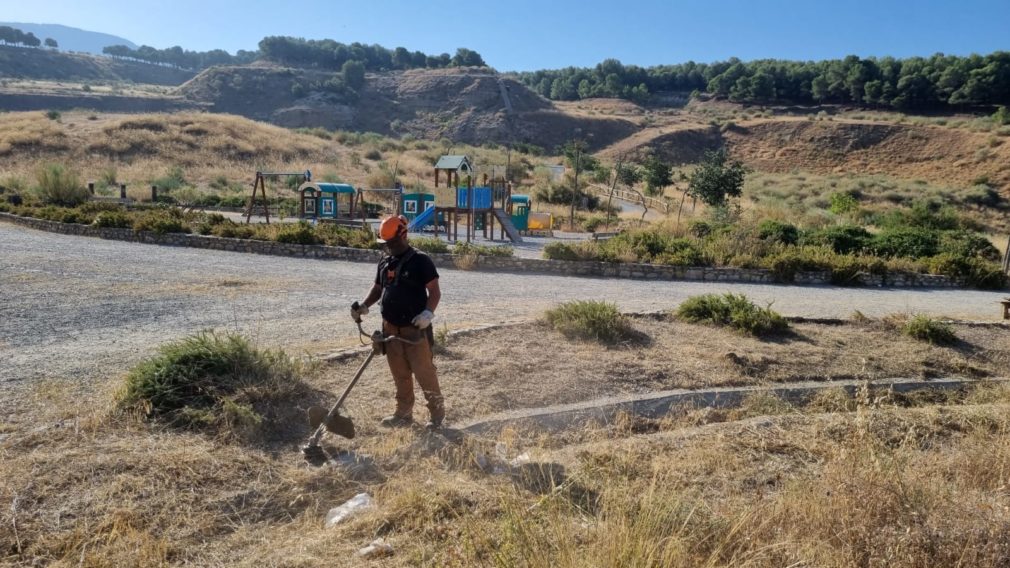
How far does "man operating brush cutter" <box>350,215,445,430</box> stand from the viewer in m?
4.92

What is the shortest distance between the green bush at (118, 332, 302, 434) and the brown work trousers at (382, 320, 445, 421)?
1056mm

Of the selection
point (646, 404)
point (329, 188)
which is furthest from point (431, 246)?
point (646, 404)

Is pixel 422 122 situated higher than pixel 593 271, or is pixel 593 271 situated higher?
pixel 422 122

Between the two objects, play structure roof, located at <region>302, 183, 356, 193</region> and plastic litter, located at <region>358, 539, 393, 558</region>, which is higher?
play structure roof, located at <region>302, 183, 356, 193</region>

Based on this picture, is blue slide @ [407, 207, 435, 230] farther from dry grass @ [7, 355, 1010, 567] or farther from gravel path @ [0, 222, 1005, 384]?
dry grass @ [7, 355, 1010, 567]

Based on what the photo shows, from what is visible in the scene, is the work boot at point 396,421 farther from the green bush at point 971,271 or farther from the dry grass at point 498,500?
the green bush at point 971,271

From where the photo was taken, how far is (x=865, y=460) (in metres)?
4.50

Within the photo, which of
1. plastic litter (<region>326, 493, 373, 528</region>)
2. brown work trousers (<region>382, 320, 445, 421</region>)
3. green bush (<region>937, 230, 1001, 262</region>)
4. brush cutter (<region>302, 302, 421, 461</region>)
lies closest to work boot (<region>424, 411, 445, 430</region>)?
brown work trousers (<region>382, 320, 445, 421</region>)

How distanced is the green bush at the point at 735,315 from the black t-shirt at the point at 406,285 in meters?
5.53

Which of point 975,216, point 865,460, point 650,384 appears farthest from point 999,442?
point 975,216

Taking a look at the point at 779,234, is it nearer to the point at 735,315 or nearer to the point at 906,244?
the point at 906,244

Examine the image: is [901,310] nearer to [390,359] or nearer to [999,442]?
[999,442]

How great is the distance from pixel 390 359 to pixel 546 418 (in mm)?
1608

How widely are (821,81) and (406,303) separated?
3783 inches
